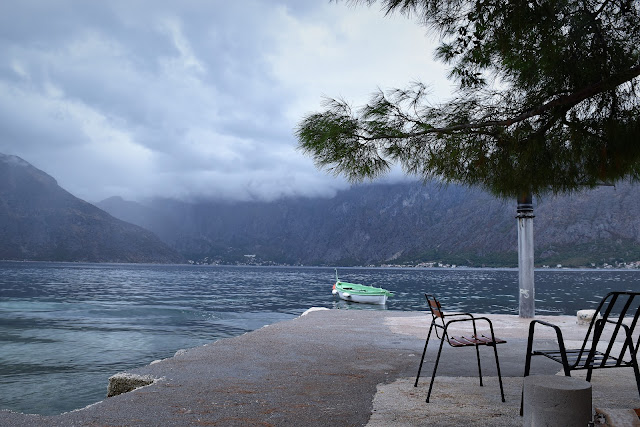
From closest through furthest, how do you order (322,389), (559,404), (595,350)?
1. (559,404)
2. (595,350)
3. (322,389)

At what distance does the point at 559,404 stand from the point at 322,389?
2.49m

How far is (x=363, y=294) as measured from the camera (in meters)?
43.2

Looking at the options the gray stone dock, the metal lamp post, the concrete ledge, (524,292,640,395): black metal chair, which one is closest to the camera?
the concrete ledge

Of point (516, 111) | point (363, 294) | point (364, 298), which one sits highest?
point (516, 111)

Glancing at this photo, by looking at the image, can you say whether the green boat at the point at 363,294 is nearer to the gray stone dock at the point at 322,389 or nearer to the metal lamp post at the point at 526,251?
the metal lamp post at the point at 526,251

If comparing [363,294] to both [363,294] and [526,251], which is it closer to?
[363,294]

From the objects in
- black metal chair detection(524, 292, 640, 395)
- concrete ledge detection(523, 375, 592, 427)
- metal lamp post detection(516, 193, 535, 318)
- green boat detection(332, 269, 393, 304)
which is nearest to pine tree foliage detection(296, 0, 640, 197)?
black metal chair detection(524, 292, 640, 395)

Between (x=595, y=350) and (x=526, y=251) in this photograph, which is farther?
(x=526, y=251)

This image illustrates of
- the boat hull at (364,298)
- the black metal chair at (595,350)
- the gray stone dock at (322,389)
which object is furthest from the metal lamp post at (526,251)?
the boat hull at (364,298)

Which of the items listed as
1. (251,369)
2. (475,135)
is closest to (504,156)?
(475,135)

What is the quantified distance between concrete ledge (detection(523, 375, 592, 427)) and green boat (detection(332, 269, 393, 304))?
39074 mm

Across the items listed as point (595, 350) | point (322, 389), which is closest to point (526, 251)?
point (322, 389)

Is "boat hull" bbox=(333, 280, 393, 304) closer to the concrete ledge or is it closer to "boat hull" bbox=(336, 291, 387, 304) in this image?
"boat hull" bbox=(336, 291, 387, 304)

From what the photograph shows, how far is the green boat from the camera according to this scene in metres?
42.1
